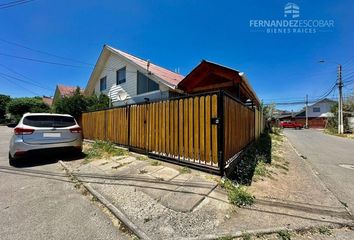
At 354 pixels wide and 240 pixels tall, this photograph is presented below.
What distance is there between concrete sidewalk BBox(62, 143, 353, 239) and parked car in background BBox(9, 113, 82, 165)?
5.44 feet

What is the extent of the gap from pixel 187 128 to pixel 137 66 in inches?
326

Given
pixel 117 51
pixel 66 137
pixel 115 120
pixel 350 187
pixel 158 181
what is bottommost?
pixel 350 187

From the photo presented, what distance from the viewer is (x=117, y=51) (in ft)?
43.2

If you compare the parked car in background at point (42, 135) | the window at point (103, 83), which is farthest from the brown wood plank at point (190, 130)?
the window at point (103, 83)

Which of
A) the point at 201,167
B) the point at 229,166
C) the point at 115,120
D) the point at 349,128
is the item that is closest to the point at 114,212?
the point at 201,167

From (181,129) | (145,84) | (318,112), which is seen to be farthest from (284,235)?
(318,112)

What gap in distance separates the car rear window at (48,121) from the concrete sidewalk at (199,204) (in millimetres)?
2056

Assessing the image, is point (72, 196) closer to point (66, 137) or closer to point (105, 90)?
point (66, 137)

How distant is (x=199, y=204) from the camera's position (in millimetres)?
3092

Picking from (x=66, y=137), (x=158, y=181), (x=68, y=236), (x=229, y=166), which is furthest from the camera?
(x=66, y=137)

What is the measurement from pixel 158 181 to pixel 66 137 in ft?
12.6

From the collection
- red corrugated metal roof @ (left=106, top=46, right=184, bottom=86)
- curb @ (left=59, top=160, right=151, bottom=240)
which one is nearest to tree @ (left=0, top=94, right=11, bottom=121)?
red corrugated metal roof @ (left=106, top=46, right=184, bottom=86)

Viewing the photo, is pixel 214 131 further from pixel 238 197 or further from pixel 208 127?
pixel 238 197

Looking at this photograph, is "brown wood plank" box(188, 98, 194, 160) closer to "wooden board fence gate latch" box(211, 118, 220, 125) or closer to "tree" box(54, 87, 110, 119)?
"wooden board fence gate latch" box(211, 118, 220, 125)
